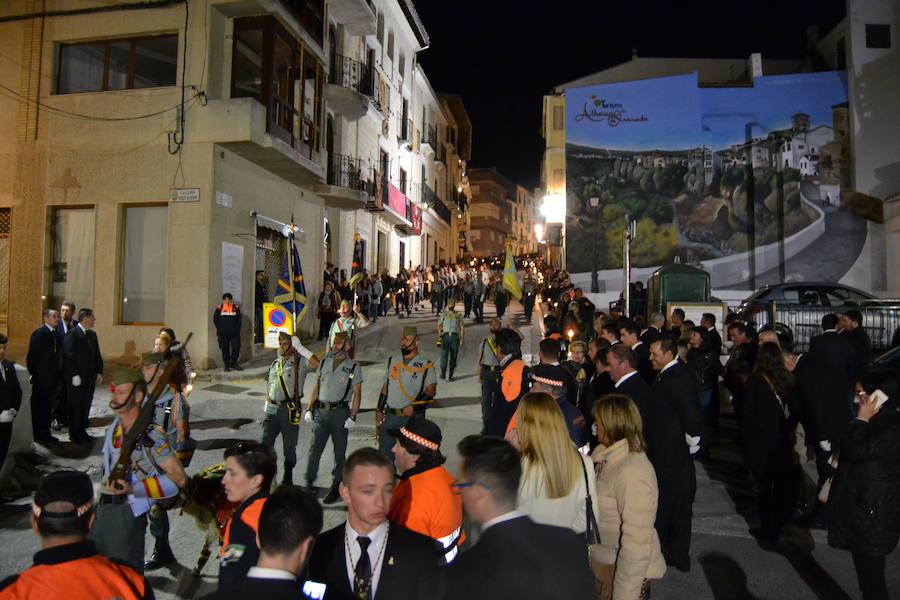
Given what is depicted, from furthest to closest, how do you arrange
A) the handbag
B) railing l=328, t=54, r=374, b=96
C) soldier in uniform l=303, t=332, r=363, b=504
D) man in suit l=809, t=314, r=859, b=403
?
railing l=328, t=54, r=374, b=96 < man in suit l=809, t=314, r=859, b=403 < soldier in uniform l=303, t=332, r=363, b=504 < the handbag

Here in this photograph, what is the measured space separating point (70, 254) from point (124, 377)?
13.4m

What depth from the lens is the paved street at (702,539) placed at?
187 inches

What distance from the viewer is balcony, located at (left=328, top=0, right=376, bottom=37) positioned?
21469mm

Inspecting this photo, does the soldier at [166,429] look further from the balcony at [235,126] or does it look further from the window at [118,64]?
the window at [118,64]

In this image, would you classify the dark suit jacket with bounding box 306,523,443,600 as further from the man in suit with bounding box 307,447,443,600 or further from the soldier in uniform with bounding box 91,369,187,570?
the soldier in uniform with bounding box 91,369,187,570

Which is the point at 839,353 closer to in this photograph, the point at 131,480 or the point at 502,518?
the point at 502,518

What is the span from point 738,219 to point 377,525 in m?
33.5

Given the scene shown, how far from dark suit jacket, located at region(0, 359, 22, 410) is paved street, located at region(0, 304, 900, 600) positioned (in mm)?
1092

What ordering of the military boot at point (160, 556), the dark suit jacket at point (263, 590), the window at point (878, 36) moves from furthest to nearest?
the window at point (878, 36) < the military boot at point (160, 556) < the dark suit jacket at point (263, 590)

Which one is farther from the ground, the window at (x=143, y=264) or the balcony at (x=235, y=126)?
the balcony at (x=235, y=126)

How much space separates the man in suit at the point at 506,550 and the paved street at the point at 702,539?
8.15ft

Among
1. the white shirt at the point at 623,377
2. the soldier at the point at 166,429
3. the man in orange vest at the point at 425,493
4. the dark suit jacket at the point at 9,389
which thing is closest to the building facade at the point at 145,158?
the dark suit jacket at the point at 9,389

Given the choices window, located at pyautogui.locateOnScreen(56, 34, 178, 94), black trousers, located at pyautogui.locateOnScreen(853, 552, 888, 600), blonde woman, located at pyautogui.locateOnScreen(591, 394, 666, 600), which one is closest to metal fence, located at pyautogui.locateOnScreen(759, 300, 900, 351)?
black trousers, located at pyautogui.locateOnScreen(853, 552, 888, 600)

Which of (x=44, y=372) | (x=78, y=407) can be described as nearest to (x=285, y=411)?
(x=78, y=407)
